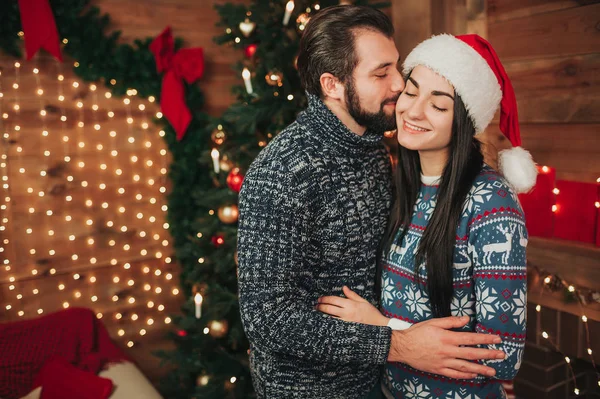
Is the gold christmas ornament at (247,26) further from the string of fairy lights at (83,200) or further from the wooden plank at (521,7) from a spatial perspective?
the wooden plank at (521,7)

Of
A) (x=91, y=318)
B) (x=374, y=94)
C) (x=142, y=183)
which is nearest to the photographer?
(x=374, y=94)

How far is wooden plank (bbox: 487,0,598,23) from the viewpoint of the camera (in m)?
2.29

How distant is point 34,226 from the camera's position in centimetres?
280

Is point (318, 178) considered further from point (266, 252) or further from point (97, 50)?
point (97, 50)

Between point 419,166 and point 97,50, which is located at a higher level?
point 97,50

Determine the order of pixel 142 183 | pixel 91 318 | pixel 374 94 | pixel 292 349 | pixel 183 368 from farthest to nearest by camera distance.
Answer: pixel 142 183 < pixel 183 368 < pixel 91 318 < pixel 374 94 < pixel 292 349

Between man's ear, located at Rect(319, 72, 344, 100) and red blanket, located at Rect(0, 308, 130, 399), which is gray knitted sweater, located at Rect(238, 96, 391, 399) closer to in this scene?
man's ear, located at Rect(319, 72, 344, 100)

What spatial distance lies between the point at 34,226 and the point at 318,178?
73.8 inches

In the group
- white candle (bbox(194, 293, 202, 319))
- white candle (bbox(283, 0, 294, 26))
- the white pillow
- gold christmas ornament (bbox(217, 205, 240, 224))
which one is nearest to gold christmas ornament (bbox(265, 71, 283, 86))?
white candle (bbox(283, 0, 294, 26))

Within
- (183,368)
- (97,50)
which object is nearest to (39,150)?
(97,50)

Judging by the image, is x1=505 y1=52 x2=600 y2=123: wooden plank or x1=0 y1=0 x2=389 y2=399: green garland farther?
x1=0 y1=0 x2=389 y2=399: green garland

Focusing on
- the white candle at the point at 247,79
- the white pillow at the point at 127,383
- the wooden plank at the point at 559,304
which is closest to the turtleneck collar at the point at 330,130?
the white candle at the point at 247,79

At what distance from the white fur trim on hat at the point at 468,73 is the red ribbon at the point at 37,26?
186 cm

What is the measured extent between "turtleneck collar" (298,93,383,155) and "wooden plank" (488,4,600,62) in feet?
3.79
